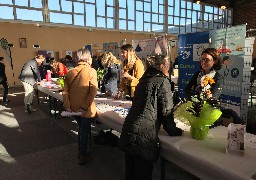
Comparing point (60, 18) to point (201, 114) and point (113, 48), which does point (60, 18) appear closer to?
point (113, 48)

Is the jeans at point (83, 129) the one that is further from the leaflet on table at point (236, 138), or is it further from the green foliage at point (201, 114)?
the leaflet on table at point (236, 138)

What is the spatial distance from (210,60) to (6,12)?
37.3 feet

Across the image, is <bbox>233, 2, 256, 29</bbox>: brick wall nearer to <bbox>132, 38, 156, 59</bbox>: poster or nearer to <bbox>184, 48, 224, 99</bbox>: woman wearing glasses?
<bbox>132, 38, 156, 59</bbox>: poster

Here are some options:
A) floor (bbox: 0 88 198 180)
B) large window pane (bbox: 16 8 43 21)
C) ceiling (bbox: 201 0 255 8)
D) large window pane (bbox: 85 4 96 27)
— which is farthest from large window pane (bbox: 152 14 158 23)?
floor (bbox: 0 88 198 180)

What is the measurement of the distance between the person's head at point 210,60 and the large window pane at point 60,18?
11218mm

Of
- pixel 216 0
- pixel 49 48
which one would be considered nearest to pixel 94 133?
pixel 49 48

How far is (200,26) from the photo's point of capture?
17.8 metres

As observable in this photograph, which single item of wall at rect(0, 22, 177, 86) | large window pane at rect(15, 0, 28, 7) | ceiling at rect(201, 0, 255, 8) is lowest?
wall at rect(0, 22, 177, 86)

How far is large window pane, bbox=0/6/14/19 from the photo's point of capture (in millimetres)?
10648

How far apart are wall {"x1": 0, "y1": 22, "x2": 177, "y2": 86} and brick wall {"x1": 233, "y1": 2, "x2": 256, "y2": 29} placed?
438 inches

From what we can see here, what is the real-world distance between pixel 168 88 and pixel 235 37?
2.31 meters

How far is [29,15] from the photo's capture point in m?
11.4

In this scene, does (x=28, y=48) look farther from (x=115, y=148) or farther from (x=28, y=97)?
(x=115, y=148)

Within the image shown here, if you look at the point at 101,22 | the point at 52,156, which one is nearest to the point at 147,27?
the point at 101,22
